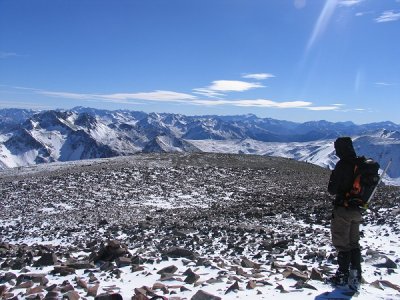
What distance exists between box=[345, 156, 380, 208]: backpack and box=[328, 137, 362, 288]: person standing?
10 centimetres

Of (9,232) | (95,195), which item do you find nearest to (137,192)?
(95,195)

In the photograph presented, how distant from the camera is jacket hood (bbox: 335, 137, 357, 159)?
9.94 m

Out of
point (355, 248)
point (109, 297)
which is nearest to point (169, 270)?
point (109, 297)

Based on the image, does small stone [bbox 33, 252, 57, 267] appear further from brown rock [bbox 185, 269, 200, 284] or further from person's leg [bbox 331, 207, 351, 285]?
person's leg [bbox 331, 207, 351, 285]

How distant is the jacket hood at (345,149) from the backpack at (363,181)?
23 cm

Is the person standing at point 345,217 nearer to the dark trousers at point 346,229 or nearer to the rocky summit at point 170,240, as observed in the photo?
the dark trousers at point 346,229

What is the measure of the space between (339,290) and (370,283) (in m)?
1.11

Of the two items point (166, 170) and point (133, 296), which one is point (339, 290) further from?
point (166, 170)

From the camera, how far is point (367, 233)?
16.5 m

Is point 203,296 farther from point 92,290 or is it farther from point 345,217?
point 345,217

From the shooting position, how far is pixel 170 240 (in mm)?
16609

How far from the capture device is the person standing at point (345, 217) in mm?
9828

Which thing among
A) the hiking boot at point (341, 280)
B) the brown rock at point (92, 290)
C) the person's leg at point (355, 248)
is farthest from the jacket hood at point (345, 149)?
the brown rock at point (92, 290)

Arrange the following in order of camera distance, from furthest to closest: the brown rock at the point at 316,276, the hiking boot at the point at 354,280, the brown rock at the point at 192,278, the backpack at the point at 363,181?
the brown rock at the point at 316,276 < the brown rock at the point at 192,278 < the hiking boot at the point at 354,280 < the backpack at the point at 363,181
